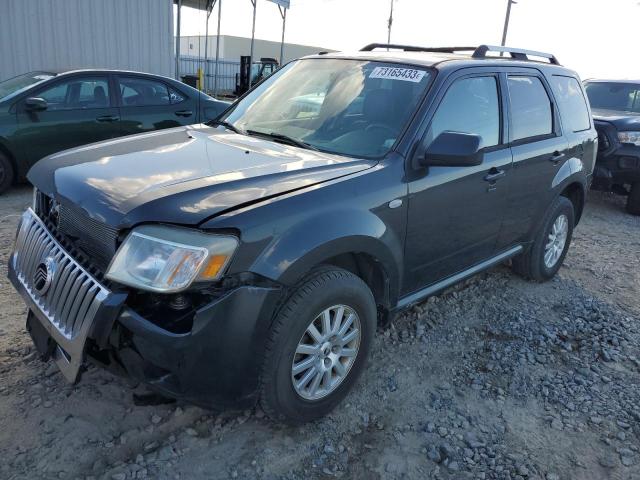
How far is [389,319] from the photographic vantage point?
3.20m

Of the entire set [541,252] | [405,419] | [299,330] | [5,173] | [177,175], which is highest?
[177,175]

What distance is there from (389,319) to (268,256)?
1144 mm

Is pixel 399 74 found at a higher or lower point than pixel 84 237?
higher

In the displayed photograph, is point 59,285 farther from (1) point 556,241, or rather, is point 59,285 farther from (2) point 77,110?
(2) point 77,110

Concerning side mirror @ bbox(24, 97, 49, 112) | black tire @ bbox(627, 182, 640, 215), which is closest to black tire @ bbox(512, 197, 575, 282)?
black tire @ bbox(627, 182, 640, 215)

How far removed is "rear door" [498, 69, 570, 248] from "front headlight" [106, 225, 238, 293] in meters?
2.44

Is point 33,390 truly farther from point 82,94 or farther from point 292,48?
point 292,48

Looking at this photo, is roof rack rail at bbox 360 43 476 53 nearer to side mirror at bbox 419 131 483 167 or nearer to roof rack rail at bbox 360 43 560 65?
roof rack rail at bbox 360 43 560 65

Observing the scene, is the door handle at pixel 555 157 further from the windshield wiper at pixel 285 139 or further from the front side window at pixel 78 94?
the front side window at pixel 78 94

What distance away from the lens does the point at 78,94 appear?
683 cm

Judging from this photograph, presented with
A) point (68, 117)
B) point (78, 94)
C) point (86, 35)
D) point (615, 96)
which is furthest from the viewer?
point (86, 35)

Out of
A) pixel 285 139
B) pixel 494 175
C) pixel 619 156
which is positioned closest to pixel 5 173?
pixel 285 139

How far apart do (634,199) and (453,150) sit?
599 cm

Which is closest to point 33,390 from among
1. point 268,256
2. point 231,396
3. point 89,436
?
point 89,436
